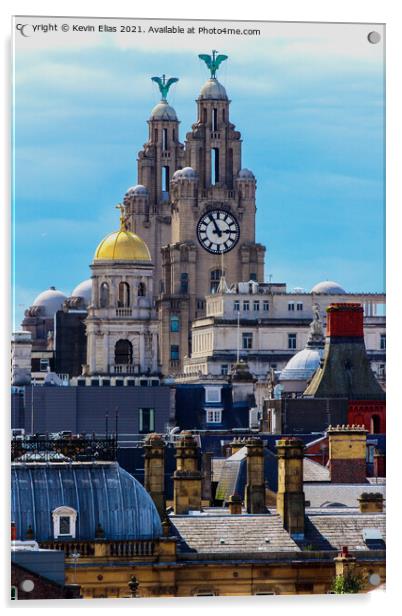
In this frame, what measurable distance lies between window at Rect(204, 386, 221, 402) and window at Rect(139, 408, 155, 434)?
748cm

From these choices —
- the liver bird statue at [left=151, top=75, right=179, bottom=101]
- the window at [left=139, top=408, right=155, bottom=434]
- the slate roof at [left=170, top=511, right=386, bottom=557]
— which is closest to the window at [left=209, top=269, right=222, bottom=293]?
the window at [left=139, top=408, right=155, bottom=434]

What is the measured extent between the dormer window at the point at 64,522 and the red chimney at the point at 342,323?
47.1 metres

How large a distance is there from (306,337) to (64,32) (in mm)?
79395

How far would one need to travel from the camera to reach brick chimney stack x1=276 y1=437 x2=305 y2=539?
63688mm

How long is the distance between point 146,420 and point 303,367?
8.40 meters

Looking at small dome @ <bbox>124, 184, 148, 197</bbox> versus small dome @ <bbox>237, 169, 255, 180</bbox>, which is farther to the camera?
small dome @ <bbox>124, 184, 148, 197</bbox>

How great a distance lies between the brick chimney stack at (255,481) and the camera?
225 feet

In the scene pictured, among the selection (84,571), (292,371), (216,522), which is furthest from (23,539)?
(292,371)

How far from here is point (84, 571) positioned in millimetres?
58969

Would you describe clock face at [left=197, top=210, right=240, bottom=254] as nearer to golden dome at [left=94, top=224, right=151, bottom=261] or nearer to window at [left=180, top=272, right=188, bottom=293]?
window at [left=180, top=272, right=188, bottom=293]

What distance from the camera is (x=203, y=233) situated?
149125 millimetres

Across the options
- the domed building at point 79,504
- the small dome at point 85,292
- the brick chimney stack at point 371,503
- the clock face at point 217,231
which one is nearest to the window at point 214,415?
the small dome at point 85,292

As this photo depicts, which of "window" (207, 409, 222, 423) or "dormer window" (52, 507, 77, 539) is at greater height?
"window" (207, 409, 222, 423)
